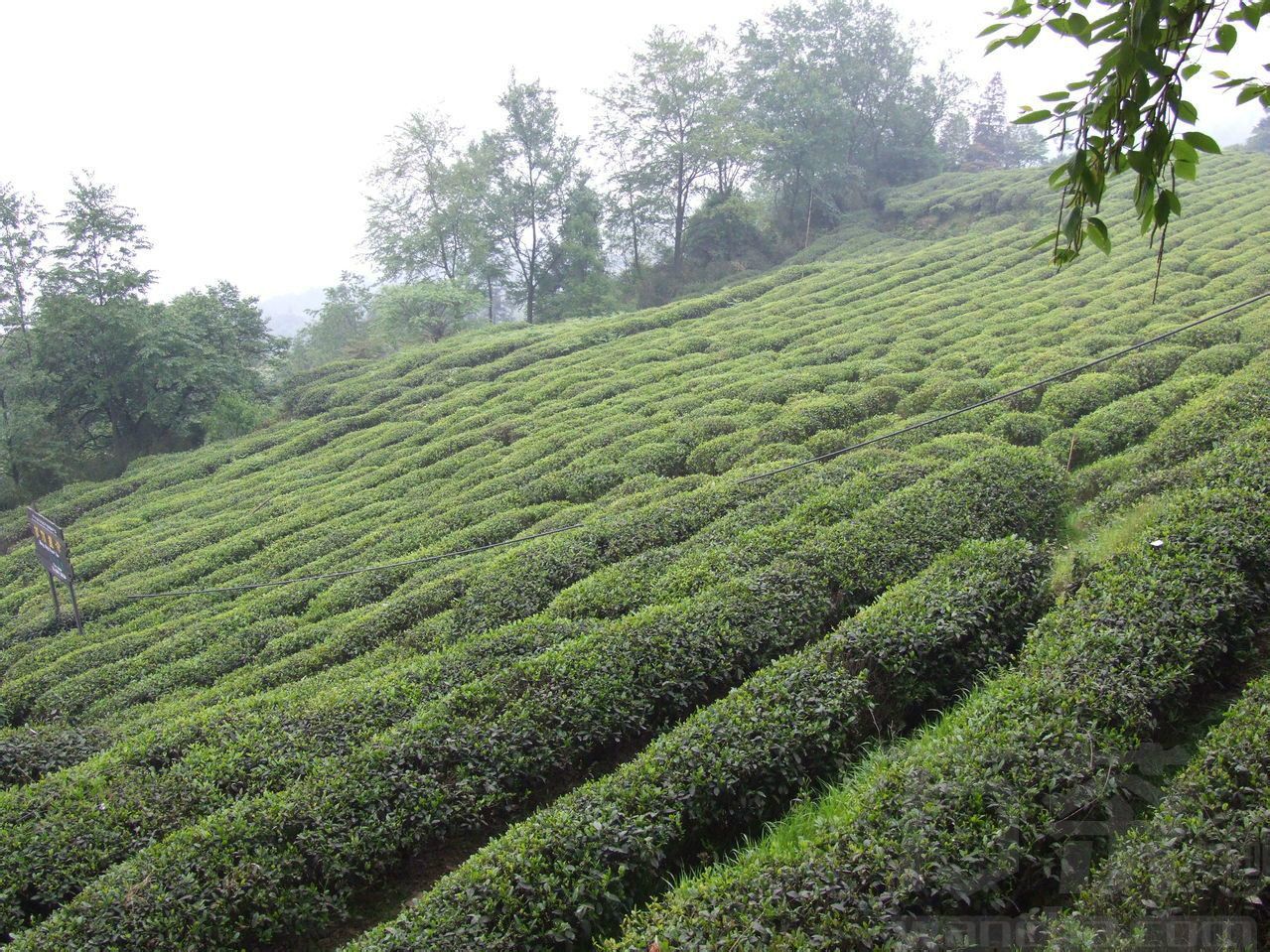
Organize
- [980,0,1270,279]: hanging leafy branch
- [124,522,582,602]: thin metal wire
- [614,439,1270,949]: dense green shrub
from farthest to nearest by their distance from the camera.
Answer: [124,522,582,602]: thin metal wire < [614,439,1270,949]: dense green shrub < [980,0,1270,279]: hanging leafy branch

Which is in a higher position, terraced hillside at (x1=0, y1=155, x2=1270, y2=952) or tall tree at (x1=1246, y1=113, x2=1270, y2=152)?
tall tree at (x1=1246, y1=113, x2=1270, y2=152)

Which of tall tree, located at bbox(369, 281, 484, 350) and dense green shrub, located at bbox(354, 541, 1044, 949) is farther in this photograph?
tall tree, located at bbox(369, 281, 484, 350)

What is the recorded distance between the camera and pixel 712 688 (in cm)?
702

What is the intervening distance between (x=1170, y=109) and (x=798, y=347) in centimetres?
1885

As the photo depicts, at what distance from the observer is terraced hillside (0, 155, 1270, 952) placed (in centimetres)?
408

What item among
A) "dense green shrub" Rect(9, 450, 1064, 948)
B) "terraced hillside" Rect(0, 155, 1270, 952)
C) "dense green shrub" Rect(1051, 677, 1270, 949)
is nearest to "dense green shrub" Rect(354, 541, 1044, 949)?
"terraced hillside" Rect(0, 155, 1270, 952)

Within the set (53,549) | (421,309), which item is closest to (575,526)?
(53,549)

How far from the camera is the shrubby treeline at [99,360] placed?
25422 millimetres

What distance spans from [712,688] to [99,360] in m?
27.8

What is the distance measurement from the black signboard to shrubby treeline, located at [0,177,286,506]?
50.3 ft

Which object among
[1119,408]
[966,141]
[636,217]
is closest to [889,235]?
[636,217]

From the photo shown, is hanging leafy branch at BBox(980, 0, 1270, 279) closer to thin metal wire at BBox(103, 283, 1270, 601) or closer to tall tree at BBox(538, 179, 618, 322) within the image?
thin metal wire at BBox(103, 283, 1270, 601)

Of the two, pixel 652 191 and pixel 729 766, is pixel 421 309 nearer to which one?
pixel 652 191

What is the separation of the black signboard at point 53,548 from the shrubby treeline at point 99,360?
15.3 metres
